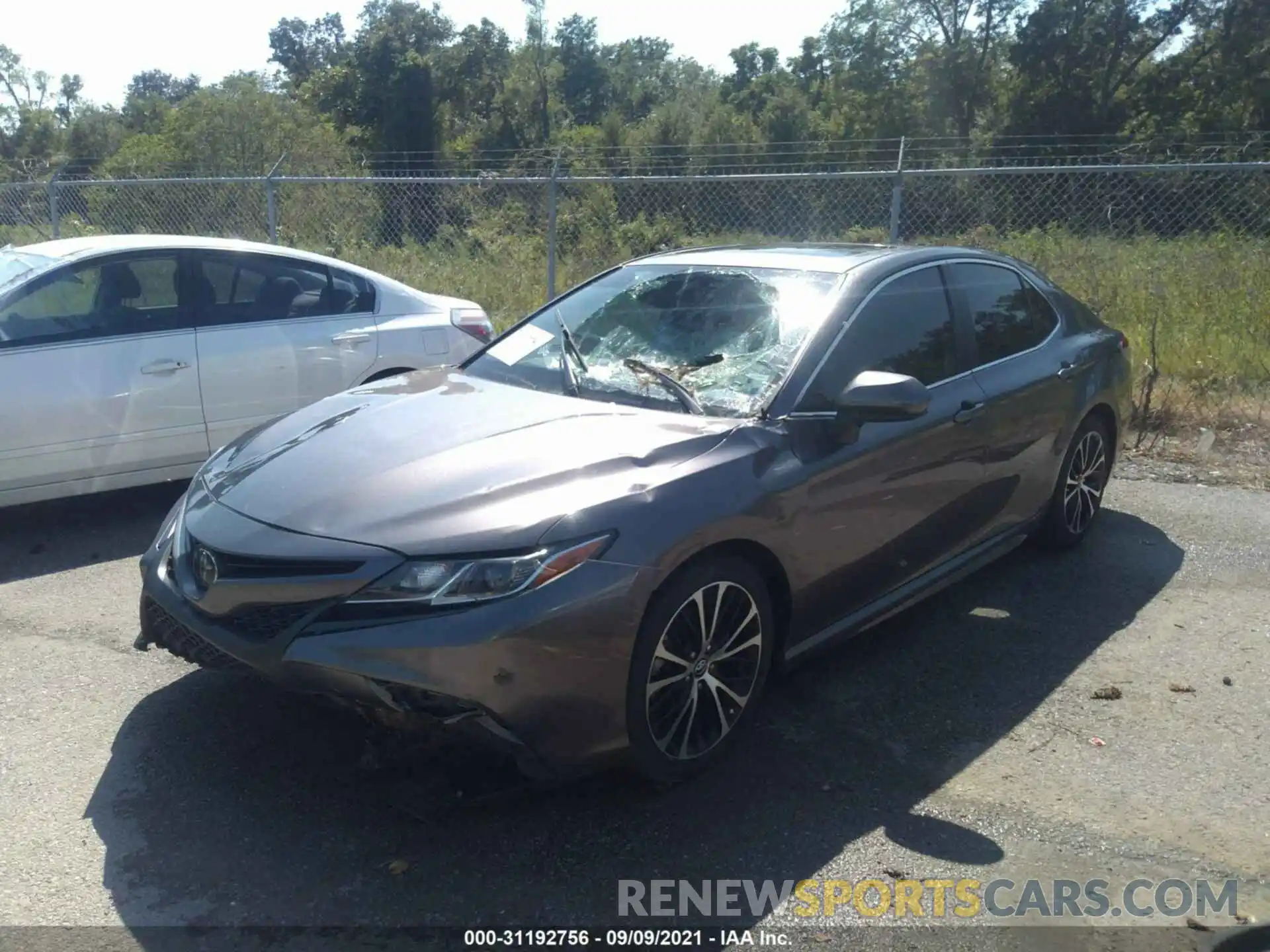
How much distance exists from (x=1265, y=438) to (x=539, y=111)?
43.5 m

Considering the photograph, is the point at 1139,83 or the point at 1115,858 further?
the point at 1139,83

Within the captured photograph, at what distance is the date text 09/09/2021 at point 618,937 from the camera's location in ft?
9.43

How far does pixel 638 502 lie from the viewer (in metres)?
3.38

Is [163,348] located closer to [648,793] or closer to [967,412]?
[648,793]

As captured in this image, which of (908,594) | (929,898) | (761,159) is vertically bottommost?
(929,898)

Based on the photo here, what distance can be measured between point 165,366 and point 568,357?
2.70 m

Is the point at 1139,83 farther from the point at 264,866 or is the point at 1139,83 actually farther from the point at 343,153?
the point at 264,866

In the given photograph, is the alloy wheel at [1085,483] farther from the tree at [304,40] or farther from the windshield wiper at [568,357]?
the tree at [304,40]

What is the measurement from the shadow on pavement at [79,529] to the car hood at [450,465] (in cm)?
198

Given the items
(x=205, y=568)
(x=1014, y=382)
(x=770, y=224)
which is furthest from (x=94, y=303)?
(x=770, y=224)

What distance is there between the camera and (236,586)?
11.0 ft

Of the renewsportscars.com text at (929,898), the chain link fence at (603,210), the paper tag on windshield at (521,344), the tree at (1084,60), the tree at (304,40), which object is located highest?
the tree at (304,40)

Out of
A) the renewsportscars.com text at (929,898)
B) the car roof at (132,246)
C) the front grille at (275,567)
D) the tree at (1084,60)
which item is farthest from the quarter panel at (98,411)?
the tree at (1084,60)

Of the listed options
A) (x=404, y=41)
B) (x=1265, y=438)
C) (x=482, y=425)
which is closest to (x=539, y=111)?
(x=404, y=41)
